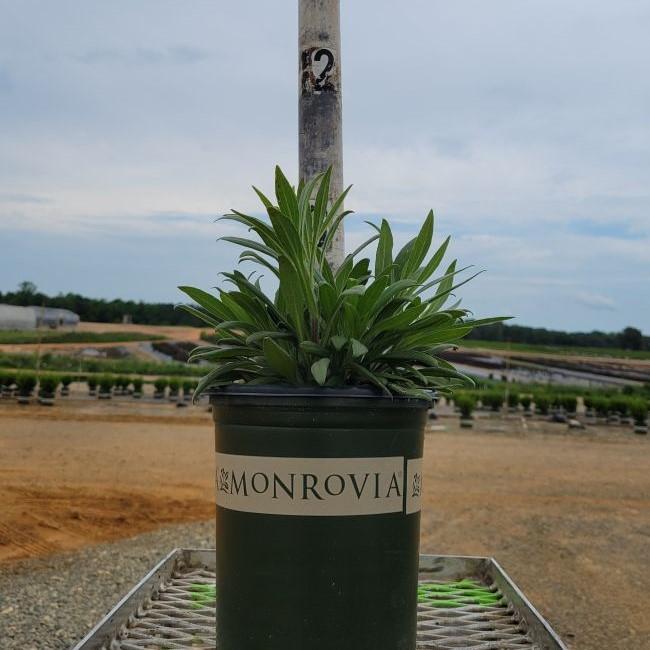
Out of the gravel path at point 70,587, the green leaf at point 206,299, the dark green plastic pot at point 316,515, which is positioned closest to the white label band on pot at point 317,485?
the dark green plastic pot at point 316,515

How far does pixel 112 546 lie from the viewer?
4.83 meters

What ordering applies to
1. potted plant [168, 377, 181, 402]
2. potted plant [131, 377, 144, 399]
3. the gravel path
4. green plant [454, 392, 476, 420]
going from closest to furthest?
the gravel path → green plant [454, 392, 476, 420] → potted plant [131, 377, 144, 399] → potted plant [168, 377, 181, 402]

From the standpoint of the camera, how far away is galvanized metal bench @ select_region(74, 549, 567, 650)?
2135 millimetres

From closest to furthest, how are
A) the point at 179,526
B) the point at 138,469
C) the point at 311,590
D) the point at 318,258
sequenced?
the point at 311,590, the point at 318,258, the point at 179,526, the point at 138,469

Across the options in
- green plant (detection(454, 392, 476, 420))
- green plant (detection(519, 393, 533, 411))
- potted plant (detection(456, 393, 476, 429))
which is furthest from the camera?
green plant (detection(519, 393, 533, 411))

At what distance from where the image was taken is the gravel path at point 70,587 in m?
3.33

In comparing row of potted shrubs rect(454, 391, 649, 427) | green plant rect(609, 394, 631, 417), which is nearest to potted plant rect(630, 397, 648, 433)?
row of potted shrubs rect(454, 391, 649, 427)

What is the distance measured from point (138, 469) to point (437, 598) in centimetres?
609

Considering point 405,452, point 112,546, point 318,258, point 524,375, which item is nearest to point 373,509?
point 405,452

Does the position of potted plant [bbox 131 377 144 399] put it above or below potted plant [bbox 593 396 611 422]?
above

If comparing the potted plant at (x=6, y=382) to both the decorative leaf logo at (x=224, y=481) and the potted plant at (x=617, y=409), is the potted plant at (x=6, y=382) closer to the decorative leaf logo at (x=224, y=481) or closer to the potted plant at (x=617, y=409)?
the potted plant at (x=617, y=409)

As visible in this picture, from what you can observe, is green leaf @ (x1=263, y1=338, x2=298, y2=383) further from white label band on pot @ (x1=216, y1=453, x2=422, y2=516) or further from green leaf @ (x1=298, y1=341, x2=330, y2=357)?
white label band on pot @ (x1=216, y1=453, x2=422, y2=516)

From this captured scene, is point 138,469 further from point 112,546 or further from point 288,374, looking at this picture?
point 288,374

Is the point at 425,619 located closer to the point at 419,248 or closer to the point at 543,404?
the point at 419,248
